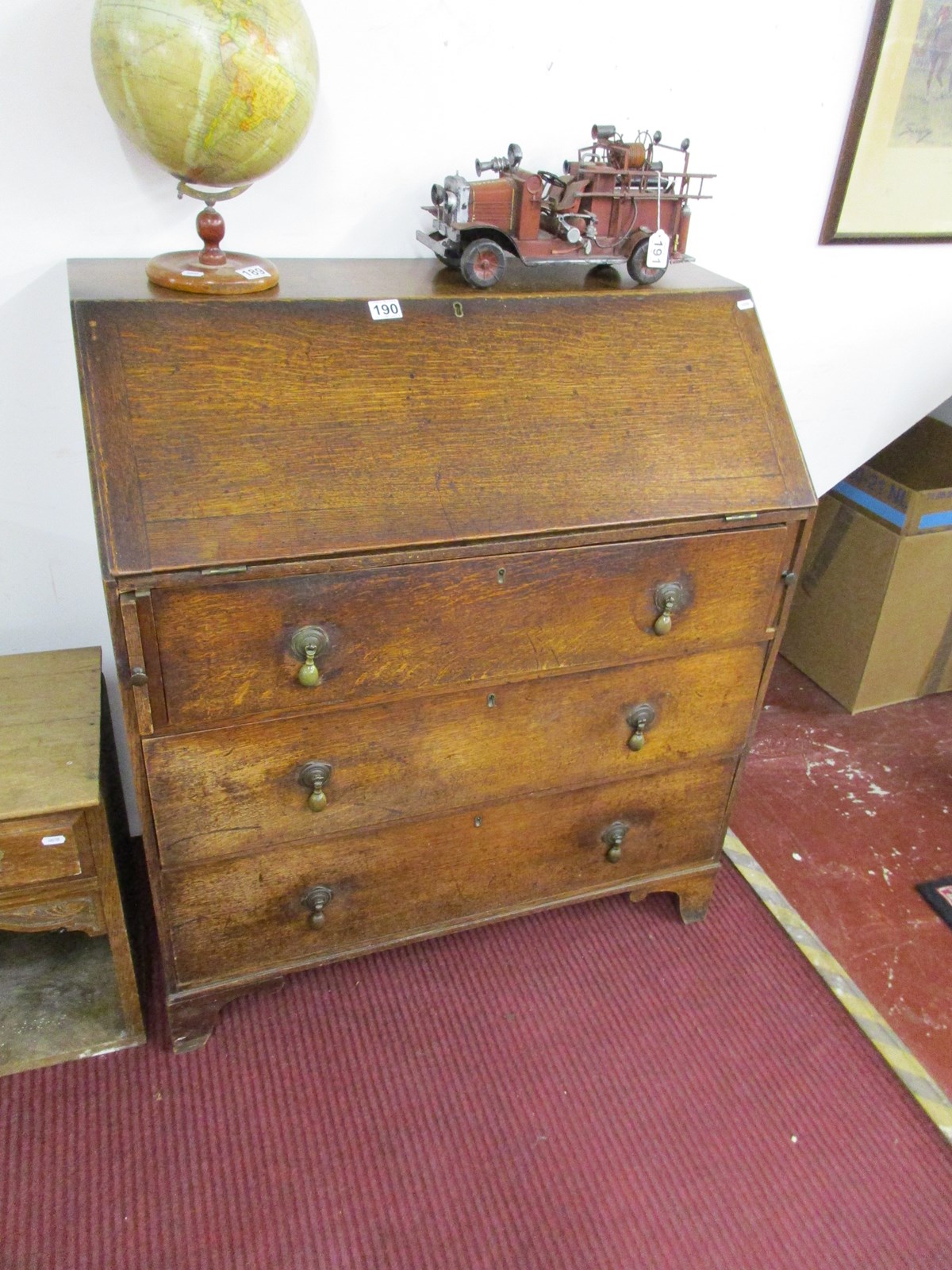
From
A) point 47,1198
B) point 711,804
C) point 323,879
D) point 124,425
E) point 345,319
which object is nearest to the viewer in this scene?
point 124,425

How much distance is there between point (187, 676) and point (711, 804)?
1215 millimetres

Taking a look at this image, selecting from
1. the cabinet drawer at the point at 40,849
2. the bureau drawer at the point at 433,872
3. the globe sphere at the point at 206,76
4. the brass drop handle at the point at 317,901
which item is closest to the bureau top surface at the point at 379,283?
the globe sphere at the point at 206,76

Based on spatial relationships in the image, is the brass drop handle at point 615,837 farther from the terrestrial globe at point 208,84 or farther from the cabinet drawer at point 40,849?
the terrestrial globe at point 208,84

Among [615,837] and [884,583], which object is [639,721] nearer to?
[615,837]

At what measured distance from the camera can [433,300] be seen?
5.10ft

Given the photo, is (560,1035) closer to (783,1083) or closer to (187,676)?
(783,1083)

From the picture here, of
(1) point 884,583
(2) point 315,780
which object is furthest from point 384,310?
(1) point 884,583

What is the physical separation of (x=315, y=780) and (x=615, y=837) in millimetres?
718

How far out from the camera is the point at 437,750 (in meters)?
1.66

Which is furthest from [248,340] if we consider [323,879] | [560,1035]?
[560,1035]

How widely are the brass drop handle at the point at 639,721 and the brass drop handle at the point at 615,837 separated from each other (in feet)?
0.79

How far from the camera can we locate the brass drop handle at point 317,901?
1.74 m

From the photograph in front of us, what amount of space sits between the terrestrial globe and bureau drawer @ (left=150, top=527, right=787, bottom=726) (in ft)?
1.79

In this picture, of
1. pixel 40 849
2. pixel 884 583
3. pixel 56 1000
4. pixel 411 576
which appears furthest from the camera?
pixel 884 583
